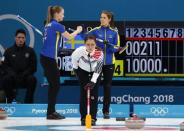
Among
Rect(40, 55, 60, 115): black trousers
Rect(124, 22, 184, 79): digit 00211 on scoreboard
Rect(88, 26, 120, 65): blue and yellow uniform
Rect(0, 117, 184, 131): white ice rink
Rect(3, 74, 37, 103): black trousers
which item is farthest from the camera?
Rect(124, 22, 184, 79): digit 00211 on scoreboard

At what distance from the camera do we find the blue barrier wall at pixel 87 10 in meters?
14.8

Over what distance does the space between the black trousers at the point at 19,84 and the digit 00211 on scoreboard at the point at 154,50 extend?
A: 2.05 meters

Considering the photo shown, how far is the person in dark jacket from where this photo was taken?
13641mm

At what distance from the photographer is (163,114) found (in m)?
13.5

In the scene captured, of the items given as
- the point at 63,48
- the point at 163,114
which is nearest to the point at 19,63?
the point at 63,48

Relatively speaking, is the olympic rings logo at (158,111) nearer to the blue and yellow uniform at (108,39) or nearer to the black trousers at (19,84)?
the blue and yellow uniform at (108,39)

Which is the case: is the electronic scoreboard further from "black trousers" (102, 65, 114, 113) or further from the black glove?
the black glove

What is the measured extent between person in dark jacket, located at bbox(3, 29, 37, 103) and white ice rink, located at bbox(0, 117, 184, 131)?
1.40 m

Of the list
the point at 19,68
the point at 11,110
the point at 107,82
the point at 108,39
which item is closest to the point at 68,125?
the point at 107,82

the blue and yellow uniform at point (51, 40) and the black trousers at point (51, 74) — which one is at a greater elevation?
the blue and yellow uniform at point (51, 40)

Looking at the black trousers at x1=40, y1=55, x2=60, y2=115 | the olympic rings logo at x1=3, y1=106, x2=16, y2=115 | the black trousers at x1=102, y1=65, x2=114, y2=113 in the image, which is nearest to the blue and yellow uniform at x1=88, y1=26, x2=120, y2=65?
the black trousers at x1=102, y1=65, x2=114, y2=113

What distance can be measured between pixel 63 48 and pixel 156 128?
427 centimetres

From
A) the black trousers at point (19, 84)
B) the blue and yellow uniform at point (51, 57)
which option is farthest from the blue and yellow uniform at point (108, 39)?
the black trousers at point (19, 84)

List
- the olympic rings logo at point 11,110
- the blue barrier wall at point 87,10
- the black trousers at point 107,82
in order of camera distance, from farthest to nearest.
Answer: the blue barrier wall at point 87,10 → the olympic rings logo at point 11,110 → the black trousers at point 107,82
